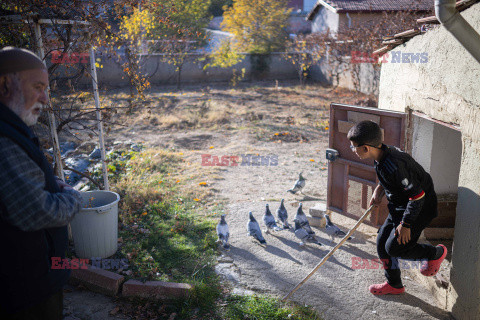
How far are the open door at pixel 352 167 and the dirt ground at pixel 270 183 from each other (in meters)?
0.49

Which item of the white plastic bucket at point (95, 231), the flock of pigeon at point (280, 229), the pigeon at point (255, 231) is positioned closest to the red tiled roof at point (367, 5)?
the flock of pigeon at point (280, 229)

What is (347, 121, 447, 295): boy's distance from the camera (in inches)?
140

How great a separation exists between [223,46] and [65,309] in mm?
19174

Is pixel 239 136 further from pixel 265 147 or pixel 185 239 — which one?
pixel 185 239

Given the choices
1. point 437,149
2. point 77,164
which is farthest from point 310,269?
point 77,164

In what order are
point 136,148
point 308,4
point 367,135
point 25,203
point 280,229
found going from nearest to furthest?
point 25,203 < point 367,135 < point 280,229 < point 136,148 < point 308,4

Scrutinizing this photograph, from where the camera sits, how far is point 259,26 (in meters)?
25.0

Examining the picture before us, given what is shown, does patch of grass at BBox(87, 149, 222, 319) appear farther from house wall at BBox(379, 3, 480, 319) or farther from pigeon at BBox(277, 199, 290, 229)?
house wall at BBox(379, 3, 480, 319)

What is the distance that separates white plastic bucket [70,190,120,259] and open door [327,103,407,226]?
11.1ft

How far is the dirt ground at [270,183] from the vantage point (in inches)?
167

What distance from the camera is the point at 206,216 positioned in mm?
6574

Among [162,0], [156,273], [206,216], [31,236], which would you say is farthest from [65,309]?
[162,0]

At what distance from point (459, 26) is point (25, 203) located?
12.2 ft

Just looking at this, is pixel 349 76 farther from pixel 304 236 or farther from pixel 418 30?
pixel 304 236
